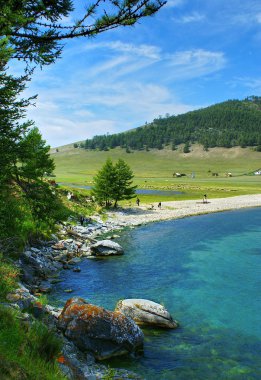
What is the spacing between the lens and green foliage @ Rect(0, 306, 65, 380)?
30.3 feet

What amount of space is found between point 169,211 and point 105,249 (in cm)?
3553

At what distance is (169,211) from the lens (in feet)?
230

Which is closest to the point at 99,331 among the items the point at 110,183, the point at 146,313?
the point at 146,313

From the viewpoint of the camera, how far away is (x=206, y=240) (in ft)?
150

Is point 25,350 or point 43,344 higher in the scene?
point 25,350

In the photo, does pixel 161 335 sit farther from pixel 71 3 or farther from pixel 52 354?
pixel 71 3

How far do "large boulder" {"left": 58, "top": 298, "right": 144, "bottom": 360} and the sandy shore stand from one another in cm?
3861

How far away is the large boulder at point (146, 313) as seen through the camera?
19656mm

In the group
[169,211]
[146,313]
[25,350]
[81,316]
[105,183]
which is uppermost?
[105,183]

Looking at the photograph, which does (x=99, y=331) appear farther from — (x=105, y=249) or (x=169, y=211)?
(x=169, y=211)

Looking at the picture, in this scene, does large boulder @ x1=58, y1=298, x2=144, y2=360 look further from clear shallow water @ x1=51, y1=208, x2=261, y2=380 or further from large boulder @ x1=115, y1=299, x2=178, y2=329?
large boulder @ x1=115, y1=299, x2=178, y2=329

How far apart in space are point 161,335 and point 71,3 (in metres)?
16.1

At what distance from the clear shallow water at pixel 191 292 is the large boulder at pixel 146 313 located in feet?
1.90

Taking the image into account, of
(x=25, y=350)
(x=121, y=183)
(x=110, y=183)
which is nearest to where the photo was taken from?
(x=25, y=350)
